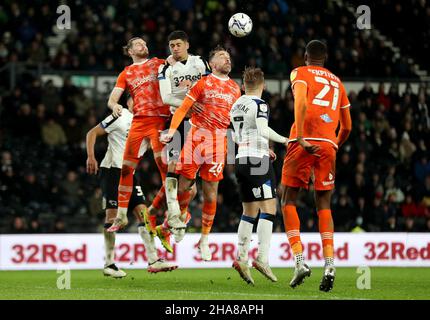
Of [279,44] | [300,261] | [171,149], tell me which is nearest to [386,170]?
[279,44]

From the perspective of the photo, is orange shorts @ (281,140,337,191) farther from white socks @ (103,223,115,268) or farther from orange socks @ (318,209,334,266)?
white socks @ (103,223,115,268)

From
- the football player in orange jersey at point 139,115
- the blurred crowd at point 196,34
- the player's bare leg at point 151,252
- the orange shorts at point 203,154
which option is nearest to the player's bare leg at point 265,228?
the orange shorts at point 203,154

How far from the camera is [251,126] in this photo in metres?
11.7

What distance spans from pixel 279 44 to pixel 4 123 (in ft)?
22.1

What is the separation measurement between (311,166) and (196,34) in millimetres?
11510

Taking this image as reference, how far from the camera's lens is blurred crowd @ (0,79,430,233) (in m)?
19.2

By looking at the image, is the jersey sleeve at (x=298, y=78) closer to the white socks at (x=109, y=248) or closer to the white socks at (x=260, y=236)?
the white socks at (x=260, y=236)

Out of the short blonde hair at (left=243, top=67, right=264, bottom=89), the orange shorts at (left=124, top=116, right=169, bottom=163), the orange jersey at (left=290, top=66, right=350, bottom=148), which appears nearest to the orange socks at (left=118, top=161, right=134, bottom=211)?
the orange shorts at (left=124, top=116, right=169, bottom=163)

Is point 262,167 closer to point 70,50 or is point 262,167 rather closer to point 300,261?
point 300,261

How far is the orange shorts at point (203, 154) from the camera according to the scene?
1276cm

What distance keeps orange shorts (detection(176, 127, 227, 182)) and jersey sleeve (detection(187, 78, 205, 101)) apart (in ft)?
1.63

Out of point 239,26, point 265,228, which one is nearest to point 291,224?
point 265,228

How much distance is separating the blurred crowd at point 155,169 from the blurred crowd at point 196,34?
3.85 feet

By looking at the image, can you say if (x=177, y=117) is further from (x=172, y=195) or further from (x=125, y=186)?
(x=125, y=186)
